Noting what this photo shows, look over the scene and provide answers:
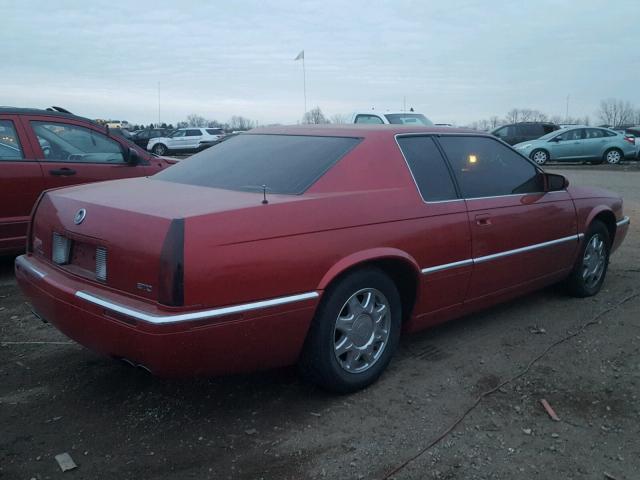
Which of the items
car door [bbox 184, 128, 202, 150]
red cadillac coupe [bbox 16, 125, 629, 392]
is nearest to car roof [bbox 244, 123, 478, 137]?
red cadillac coupe [bbox 16, 125, 629, 392]

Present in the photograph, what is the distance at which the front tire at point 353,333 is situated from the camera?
3.12 m

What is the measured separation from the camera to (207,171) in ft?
12.5

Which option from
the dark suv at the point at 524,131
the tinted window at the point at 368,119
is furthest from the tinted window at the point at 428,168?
the dark suv at the point at 524,131

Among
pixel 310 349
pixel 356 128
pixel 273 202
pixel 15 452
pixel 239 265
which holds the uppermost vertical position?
pixel 356 128

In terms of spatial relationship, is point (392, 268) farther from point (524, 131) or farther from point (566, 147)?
point (524, 131)

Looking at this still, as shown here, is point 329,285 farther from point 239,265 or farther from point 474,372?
point 474,372

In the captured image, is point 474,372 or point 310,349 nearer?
point 310,349

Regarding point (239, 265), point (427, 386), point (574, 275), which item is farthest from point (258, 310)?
point (574, 275)

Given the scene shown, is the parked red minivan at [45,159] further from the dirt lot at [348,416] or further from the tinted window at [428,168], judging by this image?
the tinted window at [428,168]

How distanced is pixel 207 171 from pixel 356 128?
3.30ft

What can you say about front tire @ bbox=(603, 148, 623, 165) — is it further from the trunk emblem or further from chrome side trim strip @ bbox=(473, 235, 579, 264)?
the trunk emblem

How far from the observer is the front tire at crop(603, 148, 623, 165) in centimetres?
2119

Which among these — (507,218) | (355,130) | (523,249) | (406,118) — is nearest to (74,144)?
(355,130)

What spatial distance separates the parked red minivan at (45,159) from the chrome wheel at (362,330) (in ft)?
12.4
